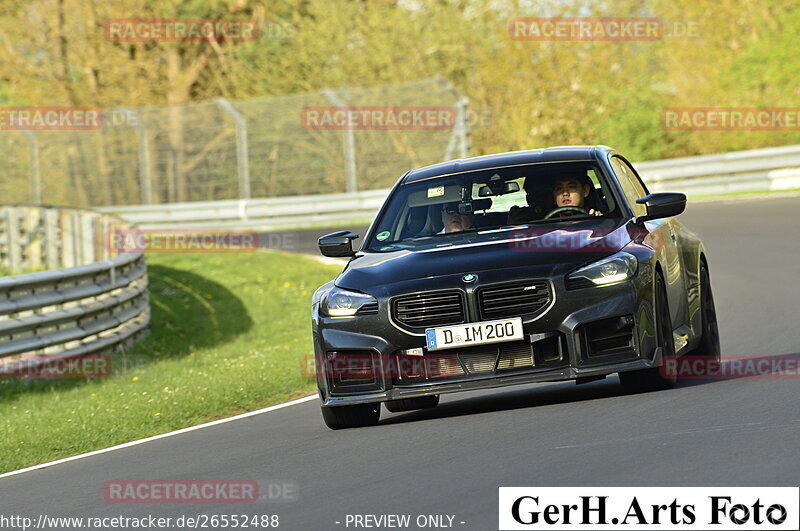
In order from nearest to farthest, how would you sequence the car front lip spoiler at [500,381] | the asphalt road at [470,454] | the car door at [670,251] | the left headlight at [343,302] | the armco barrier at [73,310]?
the asphalt road at [470,454] < the car front lip spoiler at [500,381] < the left headlight at [343,302] < the car door at [670,251] < the armco barrier at [73,310]

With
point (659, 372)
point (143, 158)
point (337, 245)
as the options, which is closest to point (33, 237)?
point (143, 158)

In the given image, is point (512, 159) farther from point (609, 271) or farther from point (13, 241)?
Result: point (13, 241)

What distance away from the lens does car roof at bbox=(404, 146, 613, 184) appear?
10297mm

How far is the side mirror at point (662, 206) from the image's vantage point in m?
9.62

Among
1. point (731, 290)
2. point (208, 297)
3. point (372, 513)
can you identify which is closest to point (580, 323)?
point (372, 513)

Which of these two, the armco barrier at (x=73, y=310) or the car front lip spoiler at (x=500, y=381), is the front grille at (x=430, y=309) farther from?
the armco barrier at (x=73, y=310)

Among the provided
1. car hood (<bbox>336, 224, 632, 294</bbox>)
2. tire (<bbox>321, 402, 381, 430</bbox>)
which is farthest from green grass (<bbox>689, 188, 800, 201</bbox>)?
tire (<bbox>321, 402, 381, 430</bbox>)

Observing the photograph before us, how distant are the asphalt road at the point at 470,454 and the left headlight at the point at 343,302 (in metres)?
0.74

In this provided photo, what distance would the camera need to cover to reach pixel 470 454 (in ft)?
25.4

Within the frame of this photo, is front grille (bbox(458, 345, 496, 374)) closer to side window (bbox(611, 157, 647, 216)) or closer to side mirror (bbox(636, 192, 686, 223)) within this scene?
side mirror (bbox(636, 192, 686, 223))

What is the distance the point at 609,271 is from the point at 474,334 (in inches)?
34.1

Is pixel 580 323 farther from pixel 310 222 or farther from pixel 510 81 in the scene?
pixel 510 81

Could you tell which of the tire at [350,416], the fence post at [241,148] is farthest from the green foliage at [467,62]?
the tire at [350,416]

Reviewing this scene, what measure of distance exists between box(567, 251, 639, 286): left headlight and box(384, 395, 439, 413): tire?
6.30 ft
